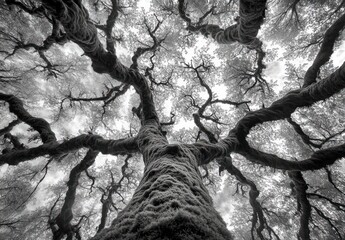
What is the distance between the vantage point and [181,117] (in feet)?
36.4

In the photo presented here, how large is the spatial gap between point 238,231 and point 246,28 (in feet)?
38.1

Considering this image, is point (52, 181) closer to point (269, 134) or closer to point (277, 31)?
point (269, 134)

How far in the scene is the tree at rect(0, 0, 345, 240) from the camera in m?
2.86

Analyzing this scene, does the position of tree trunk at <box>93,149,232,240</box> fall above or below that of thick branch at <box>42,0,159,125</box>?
below

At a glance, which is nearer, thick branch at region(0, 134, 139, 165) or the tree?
the tree

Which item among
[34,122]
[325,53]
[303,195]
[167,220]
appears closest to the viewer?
[167,220]

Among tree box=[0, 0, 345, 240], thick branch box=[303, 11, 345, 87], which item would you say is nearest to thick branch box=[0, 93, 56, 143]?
tree box=[0, 0, 345, 240]

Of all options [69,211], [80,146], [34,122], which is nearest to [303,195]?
[80,146]

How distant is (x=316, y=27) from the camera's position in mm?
8594

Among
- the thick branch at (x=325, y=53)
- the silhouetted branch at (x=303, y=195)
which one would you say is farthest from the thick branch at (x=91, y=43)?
the thick branch at (x=325, y=53)

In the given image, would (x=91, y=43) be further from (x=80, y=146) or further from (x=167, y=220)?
(x=167, y=220)

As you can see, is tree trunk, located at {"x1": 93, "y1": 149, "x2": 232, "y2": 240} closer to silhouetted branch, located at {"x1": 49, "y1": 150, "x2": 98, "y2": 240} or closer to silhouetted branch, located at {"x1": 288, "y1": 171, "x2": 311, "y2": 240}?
silhouetted branch, located at {"x1": 288, "y1": 171, "x2": 311, "y2": 240}

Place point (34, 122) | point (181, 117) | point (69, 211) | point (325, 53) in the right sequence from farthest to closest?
point (181, 117)
point (69, 211)
point (34, 122)
point (325, 53)

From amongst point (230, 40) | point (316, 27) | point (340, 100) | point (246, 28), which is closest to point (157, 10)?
point (230, 40)
